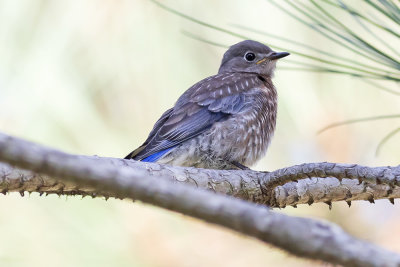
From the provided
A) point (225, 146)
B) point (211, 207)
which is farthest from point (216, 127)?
point (211, 207)

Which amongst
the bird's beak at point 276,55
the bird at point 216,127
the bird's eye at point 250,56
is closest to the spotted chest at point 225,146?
the bird at point 216,127

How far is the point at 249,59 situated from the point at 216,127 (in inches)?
44.1

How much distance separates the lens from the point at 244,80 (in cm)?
467

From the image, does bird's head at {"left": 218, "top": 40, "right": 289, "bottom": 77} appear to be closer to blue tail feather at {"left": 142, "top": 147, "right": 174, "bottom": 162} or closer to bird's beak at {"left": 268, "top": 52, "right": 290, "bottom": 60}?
bird's beak at {"left": 268, "top": 52, "right": 290, "bottom": 60}

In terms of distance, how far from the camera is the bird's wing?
4004 millimetres

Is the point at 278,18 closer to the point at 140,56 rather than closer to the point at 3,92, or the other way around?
the point at 140,56

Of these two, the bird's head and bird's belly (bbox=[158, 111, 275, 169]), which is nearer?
bird's belly (bbox=[158, 111, 275, 169])

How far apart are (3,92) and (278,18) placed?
1716mm

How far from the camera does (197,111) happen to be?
429cm

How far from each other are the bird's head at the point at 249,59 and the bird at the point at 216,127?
0.34 metres

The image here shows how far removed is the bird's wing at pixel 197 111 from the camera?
4.00 meters

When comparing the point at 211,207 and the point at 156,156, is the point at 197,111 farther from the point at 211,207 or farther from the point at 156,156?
the point at 211,207

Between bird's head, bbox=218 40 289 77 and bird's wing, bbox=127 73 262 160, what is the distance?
1.17ft

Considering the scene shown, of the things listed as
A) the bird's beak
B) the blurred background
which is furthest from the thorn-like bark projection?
→ the bird's beak
